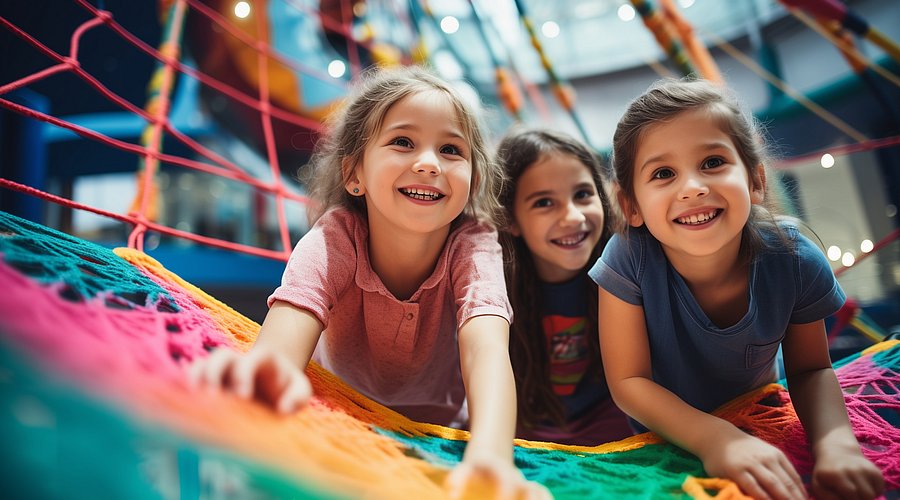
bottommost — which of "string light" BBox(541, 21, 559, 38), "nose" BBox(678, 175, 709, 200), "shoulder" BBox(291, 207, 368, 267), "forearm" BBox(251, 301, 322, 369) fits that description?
"forearm" BBox(251, 301, 322, 369)

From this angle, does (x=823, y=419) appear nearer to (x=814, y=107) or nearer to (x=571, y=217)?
(x=571, y=217)

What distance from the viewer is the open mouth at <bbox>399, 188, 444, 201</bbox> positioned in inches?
23.7

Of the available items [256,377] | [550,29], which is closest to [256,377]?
[256,377]

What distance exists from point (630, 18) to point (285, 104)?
211cm

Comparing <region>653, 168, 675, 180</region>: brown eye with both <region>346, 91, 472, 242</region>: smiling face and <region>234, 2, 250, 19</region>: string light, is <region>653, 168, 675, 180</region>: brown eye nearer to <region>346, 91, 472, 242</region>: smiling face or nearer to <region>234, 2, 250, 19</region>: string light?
<region>346, 91, 472, 242</region>: smiling face

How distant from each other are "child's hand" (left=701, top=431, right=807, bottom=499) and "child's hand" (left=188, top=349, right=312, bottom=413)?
32cm

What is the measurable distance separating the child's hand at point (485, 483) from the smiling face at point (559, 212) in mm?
504

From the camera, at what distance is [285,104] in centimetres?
235

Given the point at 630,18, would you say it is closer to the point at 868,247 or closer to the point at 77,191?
the point at 868,247

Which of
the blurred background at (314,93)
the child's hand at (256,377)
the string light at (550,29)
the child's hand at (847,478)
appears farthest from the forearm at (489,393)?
the string light at (550,29)

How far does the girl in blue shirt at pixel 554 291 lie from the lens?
2.67 feet

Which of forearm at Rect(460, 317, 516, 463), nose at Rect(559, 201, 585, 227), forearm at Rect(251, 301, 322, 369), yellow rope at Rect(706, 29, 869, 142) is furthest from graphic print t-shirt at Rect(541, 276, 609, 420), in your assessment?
yellow rope at Rect(706, 29, 869, 142)

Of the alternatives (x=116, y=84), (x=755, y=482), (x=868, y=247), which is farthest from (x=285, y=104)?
(x=755, y=482)

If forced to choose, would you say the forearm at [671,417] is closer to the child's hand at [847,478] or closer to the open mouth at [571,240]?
the child's hand at [847,478]
